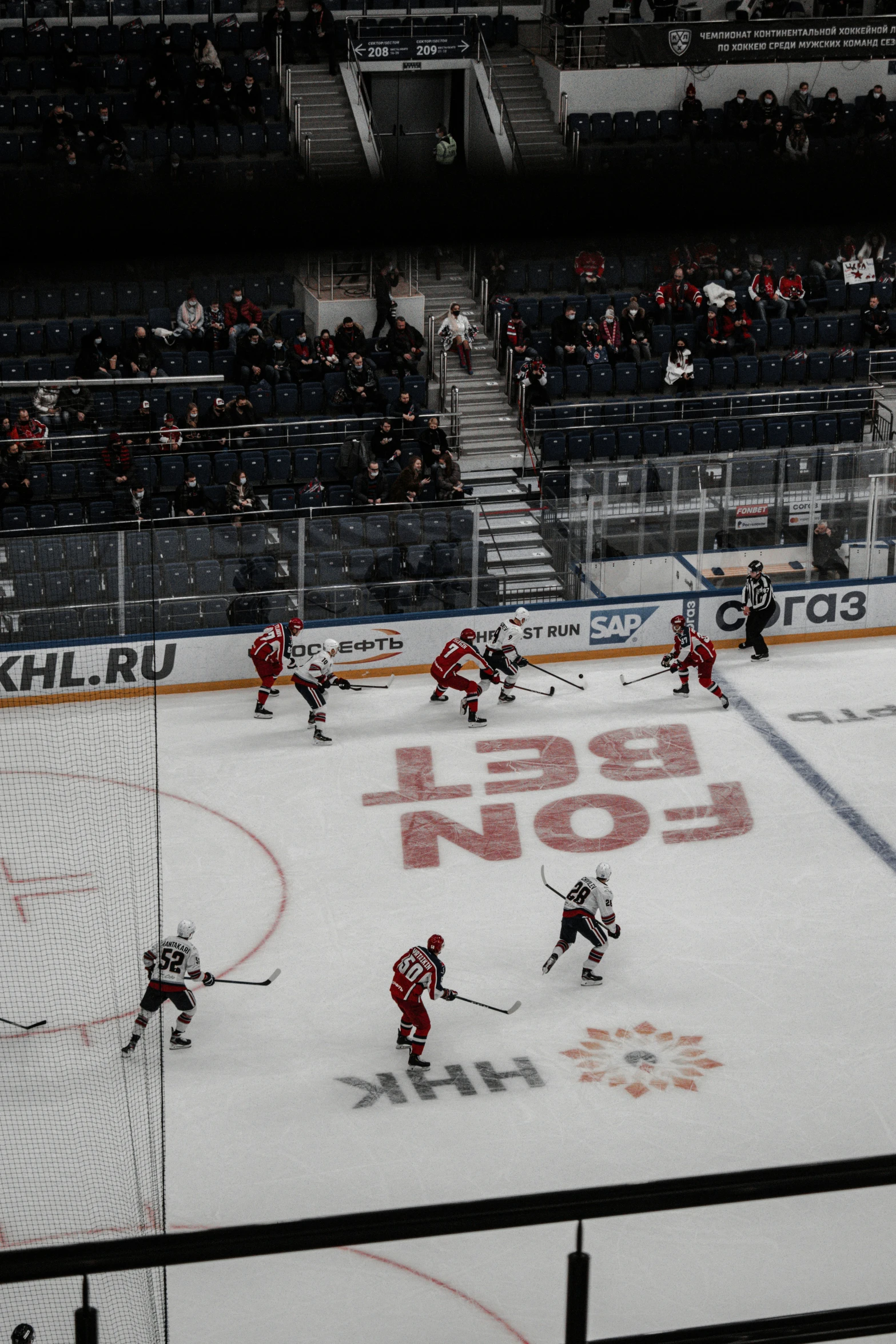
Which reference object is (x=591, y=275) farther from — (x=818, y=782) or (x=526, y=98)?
(x=818, y=782)

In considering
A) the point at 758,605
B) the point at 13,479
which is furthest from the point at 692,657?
the point at 13,479

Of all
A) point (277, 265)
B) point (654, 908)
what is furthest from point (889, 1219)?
point (277, 265)

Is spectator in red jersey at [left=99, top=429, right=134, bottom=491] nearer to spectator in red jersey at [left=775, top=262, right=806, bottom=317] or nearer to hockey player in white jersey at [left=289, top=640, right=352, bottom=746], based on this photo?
hockey player in white jersey at [left=289, top=640, right=352, bottom=746]

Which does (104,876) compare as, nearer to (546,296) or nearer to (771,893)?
(771,893)

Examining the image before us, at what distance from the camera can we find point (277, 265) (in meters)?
1.34

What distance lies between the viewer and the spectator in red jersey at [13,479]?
17.0 metres

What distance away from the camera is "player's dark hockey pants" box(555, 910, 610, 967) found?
36.9 ft

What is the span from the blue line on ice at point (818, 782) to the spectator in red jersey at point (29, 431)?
774 cm

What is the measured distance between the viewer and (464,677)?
635 inches

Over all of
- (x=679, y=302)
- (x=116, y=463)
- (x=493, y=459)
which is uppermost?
(x=679, y=302)

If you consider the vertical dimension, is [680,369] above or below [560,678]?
above

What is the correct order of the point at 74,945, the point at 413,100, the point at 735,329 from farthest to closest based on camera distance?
the point at 413,100
the point at 735,329
the point at 74,945

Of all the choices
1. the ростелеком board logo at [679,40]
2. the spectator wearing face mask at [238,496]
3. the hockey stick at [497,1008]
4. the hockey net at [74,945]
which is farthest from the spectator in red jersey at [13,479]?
the ростелеком board logo at [679,40]

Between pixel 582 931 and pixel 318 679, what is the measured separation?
190 inches
